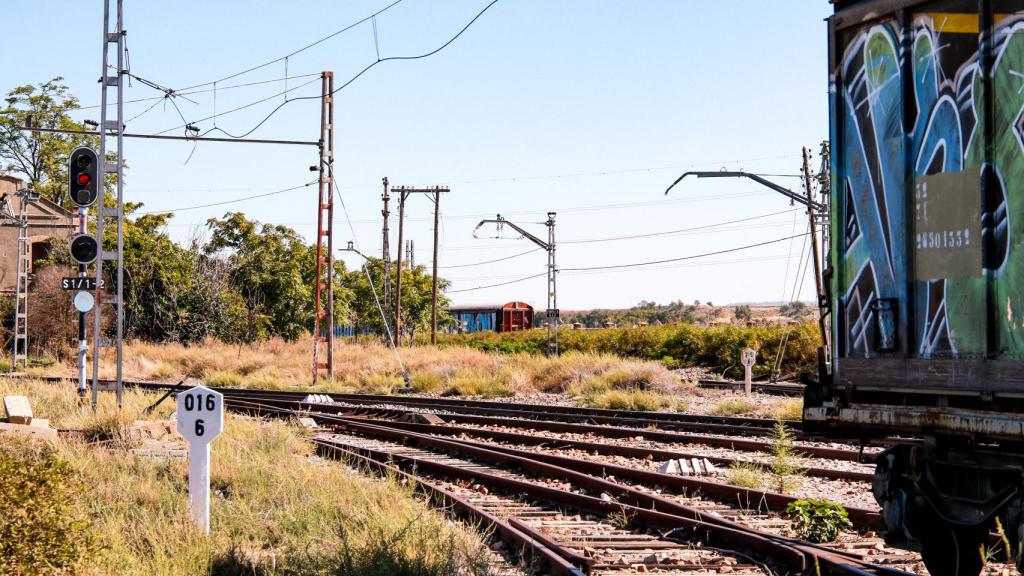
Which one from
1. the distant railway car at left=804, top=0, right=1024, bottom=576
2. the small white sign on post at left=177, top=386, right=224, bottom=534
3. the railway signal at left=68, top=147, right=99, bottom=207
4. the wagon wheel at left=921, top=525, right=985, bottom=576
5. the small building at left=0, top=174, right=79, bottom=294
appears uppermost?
the small building at left=0, top=174, right=79, bottom=294

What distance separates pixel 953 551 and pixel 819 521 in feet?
5.85

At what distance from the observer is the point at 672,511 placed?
10.3 metres

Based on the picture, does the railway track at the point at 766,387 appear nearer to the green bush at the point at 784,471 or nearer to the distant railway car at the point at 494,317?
the green bush at the point at 784,471

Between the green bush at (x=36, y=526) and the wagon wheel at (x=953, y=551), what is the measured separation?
5761 mm

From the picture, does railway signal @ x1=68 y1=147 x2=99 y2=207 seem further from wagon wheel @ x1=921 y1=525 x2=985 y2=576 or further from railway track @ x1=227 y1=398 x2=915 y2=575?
wagon wheel @ x1=921 y1=525 x2=985 y2=576

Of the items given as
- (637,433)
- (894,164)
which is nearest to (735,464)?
(637,433)

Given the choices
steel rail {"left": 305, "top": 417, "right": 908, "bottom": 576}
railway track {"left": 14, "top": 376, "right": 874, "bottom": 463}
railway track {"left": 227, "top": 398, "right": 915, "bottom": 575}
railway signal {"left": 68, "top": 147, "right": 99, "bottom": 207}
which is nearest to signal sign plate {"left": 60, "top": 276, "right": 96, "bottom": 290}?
railway signal {"left": 68, "top": 147, "right": 99, "bottom": 207}

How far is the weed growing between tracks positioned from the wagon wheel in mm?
3157

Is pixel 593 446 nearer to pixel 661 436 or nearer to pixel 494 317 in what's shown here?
pixel 661 436

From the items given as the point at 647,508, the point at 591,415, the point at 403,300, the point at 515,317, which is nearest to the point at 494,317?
the point at 515,317

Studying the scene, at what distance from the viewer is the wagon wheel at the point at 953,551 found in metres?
6.86

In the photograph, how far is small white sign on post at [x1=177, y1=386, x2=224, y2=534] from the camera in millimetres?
9164

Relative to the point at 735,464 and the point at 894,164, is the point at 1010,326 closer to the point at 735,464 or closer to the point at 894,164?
the point at 894,164

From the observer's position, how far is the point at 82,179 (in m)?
18.6
